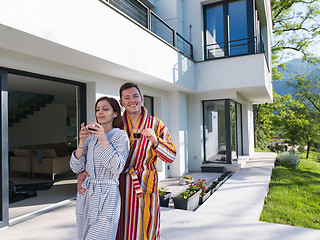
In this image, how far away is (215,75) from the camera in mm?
6812

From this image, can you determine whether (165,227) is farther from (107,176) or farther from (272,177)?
(272,177)

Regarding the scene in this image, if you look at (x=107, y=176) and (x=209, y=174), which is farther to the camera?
(x=209, y=174)

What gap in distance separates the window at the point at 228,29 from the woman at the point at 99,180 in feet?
21.0

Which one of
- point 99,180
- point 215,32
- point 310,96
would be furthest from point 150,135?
point 310,96

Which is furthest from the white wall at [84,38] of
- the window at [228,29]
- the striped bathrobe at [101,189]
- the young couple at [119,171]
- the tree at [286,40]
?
the tree at [286,40]

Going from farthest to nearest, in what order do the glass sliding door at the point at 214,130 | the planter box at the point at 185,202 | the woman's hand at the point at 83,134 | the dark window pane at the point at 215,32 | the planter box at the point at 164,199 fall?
the glass sliding door at the point at 214,130 → the dark window pane at the point at 215,32 → the planter box at the point at 164,199 → the planter box at the point at 185,202 → the woman's hand at the point at 83,134

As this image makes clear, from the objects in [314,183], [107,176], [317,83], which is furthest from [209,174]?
[317,83]

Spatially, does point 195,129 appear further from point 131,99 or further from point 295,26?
point 295,26

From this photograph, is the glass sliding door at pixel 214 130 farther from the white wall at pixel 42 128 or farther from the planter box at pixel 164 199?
the white wall at pixel 42 128

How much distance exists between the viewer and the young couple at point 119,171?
1.38 m

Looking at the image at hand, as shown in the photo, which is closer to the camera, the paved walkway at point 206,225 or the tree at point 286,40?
the paved walkway at point 206,225

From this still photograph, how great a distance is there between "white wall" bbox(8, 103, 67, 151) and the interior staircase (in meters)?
0.16

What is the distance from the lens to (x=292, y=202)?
15.5 ft

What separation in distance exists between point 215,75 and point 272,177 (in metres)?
3.33
